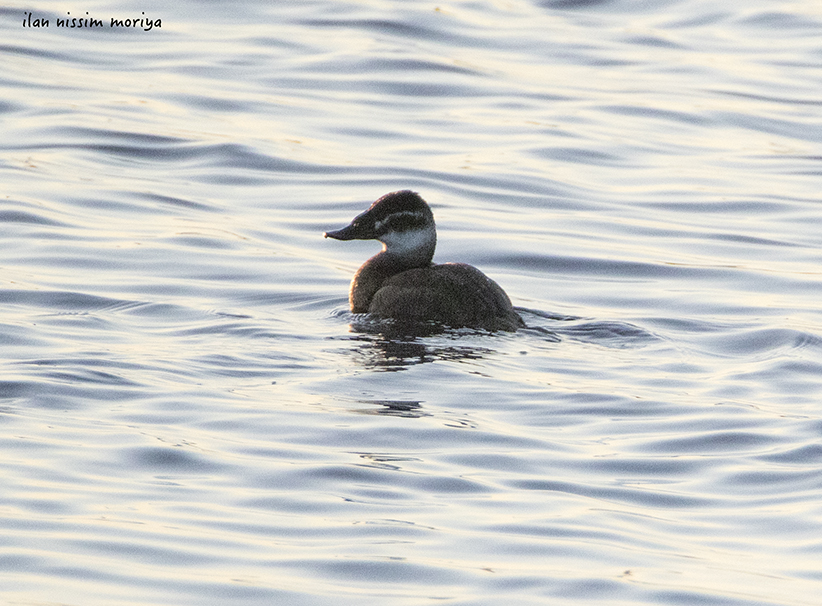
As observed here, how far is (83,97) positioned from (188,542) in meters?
11.8

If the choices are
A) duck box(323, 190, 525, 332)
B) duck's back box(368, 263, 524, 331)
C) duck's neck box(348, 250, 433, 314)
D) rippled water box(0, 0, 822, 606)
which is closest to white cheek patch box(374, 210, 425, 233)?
duck box(323, 190, 525, 332)

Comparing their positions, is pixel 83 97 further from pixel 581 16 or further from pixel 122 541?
pixel 122 541

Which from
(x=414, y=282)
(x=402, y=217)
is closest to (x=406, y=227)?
(x=402, y=217)

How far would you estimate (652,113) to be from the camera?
17766 millimetres

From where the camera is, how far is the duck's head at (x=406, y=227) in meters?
10.3

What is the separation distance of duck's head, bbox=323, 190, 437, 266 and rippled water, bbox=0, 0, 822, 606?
2.24 feet

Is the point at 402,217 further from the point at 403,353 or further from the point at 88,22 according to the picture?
the point at 88,22

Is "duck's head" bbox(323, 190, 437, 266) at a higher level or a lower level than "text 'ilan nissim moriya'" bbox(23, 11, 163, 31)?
lower

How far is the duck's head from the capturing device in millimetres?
10289

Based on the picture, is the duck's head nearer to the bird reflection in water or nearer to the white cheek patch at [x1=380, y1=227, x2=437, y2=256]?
the white cheek patch at [x1=380, y1=227, x2=437, y2=256]

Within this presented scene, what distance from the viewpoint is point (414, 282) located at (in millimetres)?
9734

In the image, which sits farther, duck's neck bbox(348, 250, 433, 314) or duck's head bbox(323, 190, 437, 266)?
duck's head bbox(323, 190, 437, 266)

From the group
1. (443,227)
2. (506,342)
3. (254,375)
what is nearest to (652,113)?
(443,227)

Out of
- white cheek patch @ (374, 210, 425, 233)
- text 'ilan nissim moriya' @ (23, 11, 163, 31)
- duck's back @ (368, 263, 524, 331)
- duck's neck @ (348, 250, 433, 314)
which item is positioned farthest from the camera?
text 'ilan nissim moriya' @ (23, 11, 163, 31)
